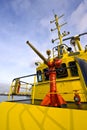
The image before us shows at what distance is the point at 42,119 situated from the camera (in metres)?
3.34

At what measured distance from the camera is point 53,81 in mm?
4879

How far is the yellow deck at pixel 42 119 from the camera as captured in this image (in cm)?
292

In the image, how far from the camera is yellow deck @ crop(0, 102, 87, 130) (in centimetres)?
292

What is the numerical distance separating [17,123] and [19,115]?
31 cm

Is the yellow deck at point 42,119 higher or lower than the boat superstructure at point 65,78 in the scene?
lower

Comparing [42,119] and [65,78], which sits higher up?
[65,78]

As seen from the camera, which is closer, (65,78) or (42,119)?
(42,119)

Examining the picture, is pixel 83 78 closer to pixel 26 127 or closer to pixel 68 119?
pixel 68 119

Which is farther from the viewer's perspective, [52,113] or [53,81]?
[53,81]

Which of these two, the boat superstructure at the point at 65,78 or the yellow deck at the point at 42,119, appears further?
the boat superstructure at the point at 65,78

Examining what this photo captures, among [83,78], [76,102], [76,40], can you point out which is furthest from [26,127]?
[76,40]

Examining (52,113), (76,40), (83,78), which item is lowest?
(52,113)

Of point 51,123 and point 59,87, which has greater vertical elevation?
point 59,87

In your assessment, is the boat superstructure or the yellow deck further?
the boat superstructure
